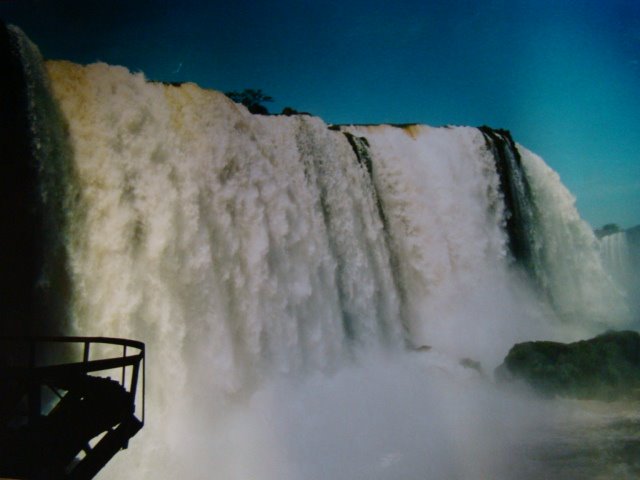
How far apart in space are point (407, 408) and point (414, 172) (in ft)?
24.0

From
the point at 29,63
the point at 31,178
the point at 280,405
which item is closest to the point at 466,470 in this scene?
the point at 280,405

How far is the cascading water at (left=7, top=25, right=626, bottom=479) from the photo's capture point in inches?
273

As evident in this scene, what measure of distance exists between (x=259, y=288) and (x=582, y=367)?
6.94 m

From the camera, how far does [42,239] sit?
6.12 metres

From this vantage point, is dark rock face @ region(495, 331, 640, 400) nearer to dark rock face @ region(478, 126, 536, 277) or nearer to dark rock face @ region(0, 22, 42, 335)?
dark rock face @ region(478, 126, 536, 277)

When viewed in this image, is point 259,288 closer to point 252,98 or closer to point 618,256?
point 252,98

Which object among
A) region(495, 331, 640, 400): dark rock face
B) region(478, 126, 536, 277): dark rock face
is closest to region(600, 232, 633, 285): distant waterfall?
region(478, 126, 536, 277): dark rock face

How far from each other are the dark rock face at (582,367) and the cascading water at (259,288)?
110cm

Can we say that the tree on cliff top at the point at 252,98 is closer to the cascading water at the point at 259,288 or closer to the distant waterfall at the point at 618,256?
the cascading water at the point at 259,288

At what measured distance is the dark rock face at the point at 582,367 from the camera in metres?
10.1

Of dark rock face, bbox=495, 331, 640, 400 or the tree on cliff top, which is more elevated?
the tree on cliff top

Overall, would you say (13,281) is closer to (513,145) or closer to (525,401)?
(525,401)

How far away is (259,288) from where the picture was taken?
881 centimetres

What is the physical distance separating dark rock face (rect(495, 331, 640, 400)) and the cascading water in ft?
3.61
